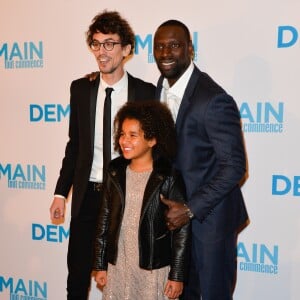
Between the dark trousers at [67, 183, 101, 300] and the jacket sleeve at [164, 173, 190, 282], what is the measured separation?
0.55 m

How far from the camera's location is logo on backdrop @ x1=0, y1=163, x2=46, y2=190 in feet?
9.40

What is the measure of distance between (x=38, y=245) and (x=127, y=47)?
1.61m

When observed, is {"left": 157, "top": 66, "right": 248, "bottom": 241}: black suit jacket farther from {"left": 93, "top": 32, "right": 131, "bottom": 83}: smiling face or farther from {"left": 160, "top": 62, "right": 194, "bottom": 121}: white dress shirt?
{"left": 93, "top": 32, "right": 131, "bottom": 83}: smiling face

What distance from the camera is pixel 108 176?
5.71 feet

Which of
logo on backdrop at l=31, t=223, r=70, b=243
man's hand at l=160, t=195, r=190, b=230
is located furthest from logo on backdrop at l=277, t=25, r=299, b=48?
logo on backdrop at l=31, t=223, r=70, b=243

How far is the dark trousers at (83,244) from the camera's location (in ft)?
6.92

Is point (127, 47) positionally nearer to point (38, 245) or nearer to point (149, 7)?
point (149, 7)

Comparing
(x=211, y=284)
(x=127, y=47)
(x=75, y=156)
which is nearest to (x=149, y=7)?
(x=127, y=47)

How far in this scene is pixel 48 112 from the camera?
110 inches

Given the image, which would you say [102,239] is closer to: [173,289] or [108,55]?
[173,289]

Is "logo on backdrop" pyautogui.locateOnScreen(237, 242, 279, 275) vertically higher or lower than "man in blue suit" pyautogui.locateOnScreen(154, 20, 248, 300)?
lower

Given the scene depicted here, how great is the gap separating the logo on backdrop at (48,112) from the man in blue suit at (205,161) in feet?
3.82

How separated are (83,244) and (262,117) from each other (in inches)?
46.3

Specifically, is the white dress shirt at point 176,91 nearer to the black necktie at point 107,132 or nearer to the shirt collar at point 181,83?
the shirt collar at point 181,83
